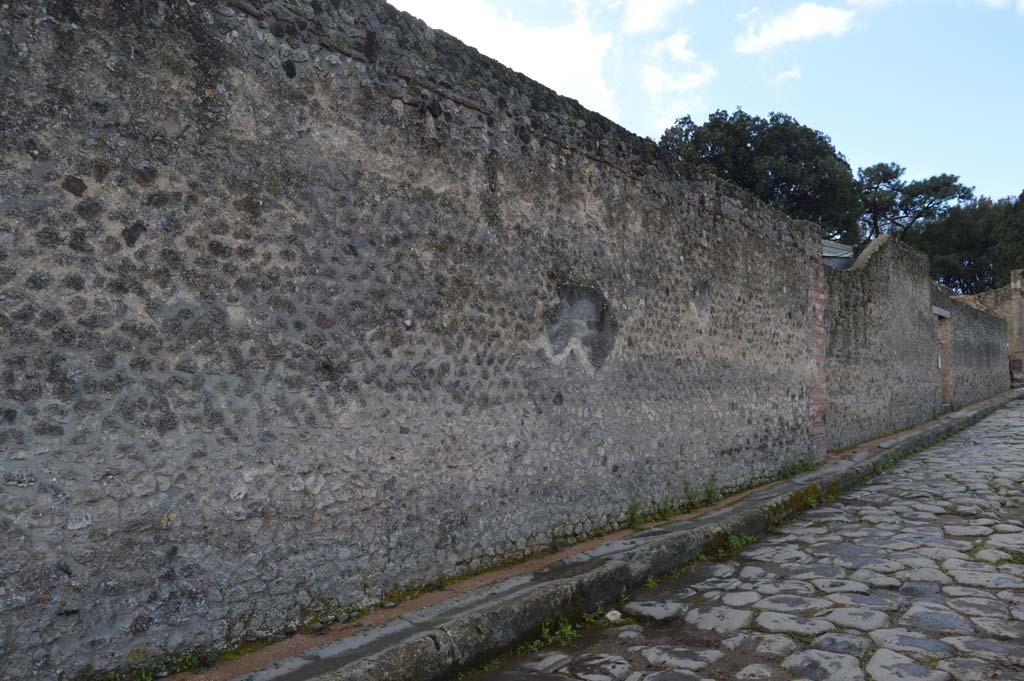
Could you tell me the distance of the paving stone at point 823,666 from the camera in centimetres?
261

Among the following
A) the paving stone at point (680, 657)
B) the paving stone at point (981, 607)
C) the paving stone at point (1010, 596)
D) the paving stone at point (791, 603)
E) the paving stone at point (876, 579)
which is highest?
the paving stone at point (1010, 596)

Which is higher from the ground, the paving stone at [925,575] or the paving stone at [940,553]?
the paving stone at [940,553]

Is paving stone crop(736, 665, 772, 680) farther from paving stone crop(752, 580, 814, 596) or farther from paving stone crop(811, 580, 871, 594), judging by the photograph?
paving stone crop(811, 580, 871, 594)

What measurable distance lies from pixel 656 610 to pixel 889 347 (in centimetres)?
852

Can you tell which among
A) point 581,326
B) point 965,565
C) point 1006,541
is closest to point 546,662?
point 581,326

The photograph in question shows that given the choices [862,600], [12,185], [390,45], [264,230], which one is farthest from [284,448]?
[862,600]

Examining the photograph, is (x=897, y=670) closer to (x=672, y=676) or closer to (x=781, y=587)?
(x=672, y=676)

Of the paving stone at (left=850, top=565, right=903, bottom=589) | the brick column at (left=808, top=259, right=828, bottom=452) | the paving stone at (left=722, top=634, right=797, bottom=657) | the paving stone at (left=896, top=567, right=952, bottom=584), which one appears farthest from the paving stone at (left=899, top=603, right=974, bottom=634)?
the brick column at (left=808, top=259, right=828, bottom=452)

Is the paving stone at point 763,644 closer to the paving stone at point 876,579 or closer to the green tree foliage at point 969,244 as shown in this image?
the paving stone at point 876,579

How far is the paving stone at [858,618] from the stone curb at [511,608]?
3.43 ft

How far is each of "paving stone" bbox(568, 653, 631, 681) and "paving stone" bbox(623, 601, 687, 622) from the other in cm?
53

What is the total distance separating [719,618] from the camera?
336cm

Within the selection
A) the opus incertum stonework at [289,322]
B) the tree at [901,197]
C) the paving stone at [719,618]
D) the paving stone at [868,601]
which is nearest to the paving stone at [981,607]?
the paving stone at [868,601]

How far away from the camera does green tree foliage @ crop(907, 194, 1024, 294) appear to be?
109ft
